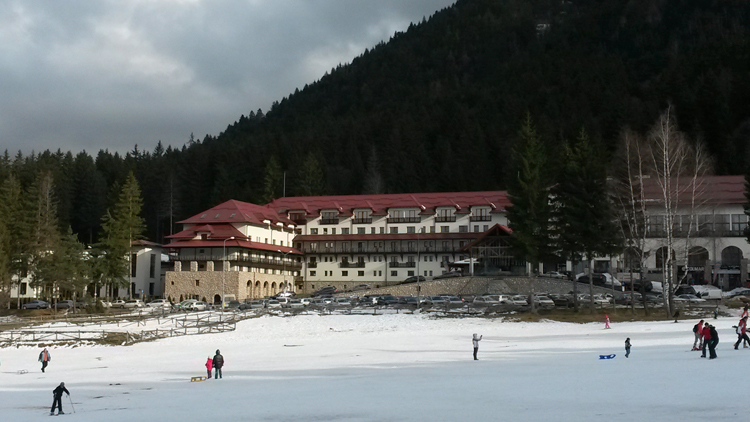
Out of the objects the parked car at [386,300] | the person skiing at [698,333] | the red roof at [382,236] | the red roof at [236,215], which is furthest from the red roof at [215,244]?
the person skiing at [698,333]

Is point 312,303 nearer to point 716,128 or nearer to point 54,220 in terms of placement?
point 54,220

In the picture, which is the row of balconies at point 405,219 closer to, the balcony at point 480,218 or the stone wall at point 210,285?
the balcony at point 480,218

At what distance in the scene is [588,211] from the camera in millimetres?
56812

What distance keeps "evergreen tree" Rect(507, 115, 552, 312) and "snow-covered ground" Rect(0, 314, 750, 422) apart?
16.6m

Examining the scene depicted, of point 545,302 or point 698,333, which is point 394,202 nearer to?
point 545,302

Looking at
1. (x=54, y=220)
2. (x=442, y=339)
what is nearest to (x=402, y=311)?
(x=442, y=339)

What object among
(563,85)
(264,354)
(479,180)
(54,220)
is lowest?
(264,354)

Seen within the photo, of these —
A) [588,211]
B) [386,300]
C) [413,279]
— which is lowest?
[386,300]

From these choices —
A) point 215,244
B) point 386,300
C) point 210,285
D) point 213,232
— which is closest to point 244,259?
point 215,244

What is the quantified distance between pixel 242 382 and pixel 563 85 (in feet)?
472

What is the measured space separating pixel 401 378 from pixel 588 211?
112ft

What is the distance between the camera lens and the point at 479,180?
126375 mm

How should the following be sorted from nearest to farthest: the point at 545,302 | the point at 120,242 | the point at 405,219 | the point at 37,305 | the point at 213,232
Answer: the point at 545,302
the point at 37,305
the point at 120,242
the point at 213,232
the point at 405,219

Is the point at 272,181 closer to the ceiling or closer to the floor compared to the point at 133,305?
closer to the ceiling
